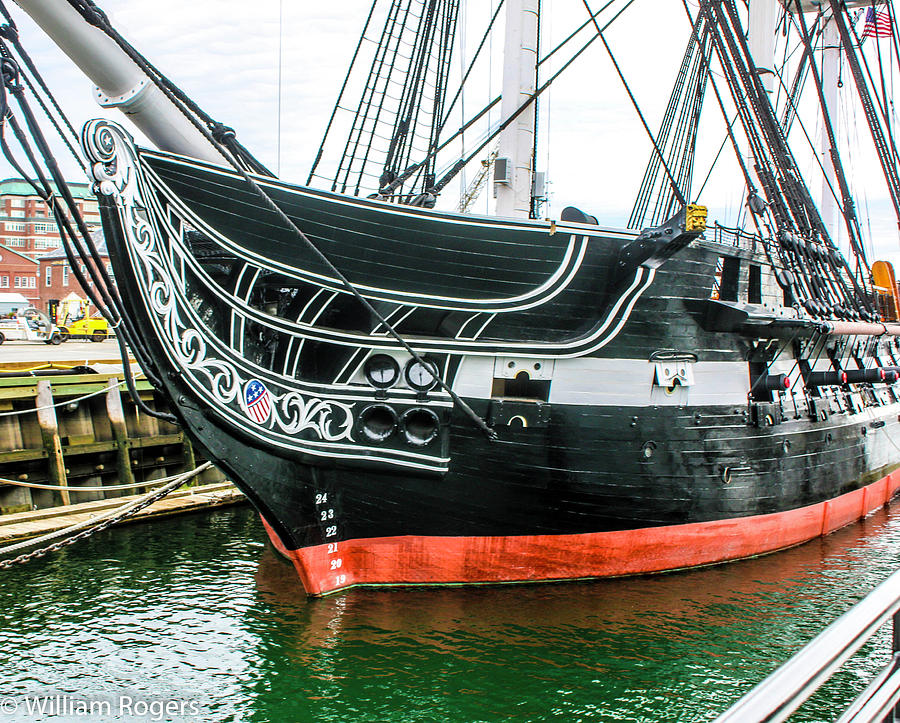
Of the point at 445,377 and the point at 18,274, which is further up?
the point at 18,274

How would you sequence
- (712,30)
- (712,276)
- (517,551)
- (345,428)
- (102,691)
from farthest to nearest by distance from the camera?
1. (712,30)
2. (712,276)
3. (517,551)
4. (345,428)
5. (102,691)

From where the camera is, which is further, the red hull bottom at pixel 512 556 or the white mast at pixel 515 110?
the white mast at pixel 515 110

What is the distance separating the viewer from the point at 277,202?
23.2ft

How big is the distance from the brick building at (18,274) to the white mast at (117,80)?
58.6 metres

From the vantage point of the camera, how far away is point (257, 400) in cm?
736

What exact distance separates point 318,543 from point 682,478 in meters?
3.74

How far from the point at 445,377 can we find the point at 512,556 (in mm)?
1928

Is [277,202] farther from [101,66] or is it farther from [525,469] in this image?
[525,469]

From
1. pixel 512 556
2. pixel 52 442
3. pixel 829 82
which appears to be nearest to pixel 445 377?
pixel 512 556

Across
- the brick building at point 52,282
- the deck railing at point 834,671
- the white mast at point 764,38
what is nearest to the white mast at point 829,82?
the white mast at point 764,38

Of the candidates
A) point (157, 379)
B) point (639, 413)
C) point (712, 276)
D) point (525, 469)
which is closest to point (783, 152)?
point (712, 276)

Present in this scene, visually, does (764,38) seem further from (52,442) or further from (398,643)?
(52,442)

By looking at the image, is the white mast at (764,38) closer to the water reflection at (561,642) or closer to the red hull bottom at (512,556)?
the red hull bottom at (512,556)

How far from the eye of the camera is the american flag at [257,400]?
7316mm
